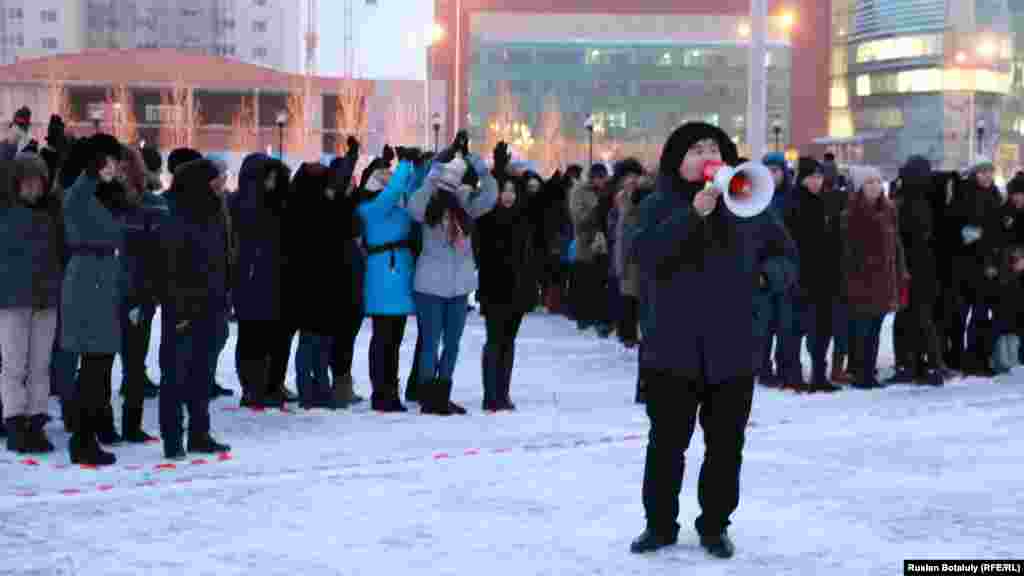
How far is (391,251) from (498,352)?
1191 mm

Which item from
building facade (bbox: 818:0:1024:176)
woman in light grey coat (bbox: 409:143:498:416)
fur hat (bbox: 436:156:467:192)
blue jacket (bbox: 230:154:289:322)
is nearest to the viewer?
fur hat (bbox: 436:156:467:192)

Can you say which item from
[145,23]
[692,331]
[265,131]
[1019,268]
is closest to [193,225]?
[692,331]

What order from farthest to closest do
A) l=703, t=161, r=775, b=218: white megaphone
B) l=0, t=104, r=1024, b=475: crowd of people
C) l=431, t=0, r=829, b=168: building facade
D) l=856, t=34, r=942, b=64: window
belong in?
1. l=856, t=34, r=942, b=64: window
2. l=431, t=0, r=829, b=168: building facade
3. l=0, t=104, r=1024, b=475: crowd of people
4. l=703, t=161, r=775, b=218: white megaphone

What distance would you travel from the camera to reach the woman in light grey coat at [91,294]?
931cm

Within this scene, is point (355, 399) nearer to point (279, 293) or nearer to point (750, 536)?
point (279, 293)

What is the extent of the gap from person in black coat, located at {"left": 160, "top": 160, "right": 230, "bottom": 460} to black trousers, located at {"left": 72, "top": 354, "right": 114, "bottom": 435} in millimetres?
387

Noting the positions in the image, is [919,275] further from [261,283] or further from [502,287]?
[261,283]

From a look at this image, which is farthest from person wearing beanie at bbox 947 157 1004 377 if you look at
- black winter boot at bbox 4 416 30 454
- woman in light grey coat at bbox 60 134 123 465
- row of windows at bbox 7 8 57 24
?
row of windows at bbox 7 8 57 24

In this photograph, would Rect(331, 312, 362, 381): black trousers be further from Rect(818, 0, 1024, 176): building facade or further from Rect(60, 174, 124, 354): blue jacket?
Rect(818, 0, 1024, 176): building facade

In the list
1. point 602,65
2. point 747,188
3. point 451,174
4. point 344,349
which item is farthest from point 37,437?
point 602,65

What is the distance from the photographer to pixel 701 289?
6.76 metres

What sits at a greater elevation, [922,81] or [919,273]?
[922,81]

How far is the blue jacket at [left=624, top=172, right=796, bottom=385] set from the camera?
6727 mm

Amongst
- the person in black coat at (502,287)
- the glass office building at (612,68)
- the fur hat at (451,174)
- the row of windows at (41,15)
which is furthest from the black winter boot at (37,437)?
the row of windows at (41,15)
